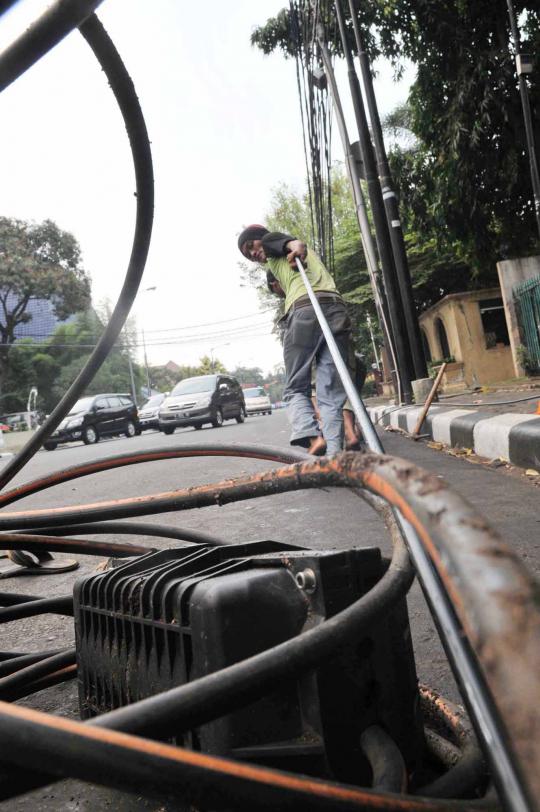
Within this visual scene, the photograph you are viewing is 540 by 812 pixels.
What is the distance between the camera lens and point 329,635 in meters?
0.57

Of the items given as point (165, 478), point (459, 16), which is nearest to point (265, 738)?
point (165, 478)

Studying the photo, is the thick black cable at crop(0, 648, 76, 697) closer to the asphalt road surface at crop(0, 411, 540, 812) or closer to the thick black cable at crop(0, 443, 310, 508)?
the asphalt road surface at crop(0, 411, 540, 812)

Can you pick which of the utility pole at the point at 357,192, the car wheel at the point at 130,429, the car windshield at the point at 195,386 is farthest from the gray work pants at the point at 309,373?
the car wheel at the point at 130,429

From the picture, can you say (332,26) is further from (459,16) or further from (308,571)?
(308,571)

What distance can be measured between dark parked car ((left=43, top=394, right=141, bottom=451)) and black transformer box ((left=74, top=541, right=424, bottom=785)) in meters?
18.0

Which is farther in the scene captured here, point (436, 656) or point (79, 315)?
point (79, 315)

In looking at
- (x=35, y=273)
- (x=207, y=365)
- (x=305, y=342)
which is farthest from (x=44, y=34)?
(x=207, y=365)

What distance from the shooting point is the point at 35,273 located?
38.5 m

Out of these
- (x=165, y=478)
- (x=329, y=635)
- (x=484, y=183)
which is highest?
(x=484, y=183)

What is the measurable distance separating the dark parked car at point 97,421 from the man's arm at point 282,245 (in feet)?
48.3

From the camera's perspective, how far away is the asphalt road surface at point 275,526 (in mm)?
984

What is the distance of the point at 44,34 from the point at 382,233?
9.53 meters

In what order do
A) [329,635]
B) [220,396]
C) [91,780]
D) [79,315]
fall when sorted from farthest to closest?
[79,315]
[220,396]
[329,635]
[91,780]

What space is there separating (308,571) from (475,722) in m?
0.34
